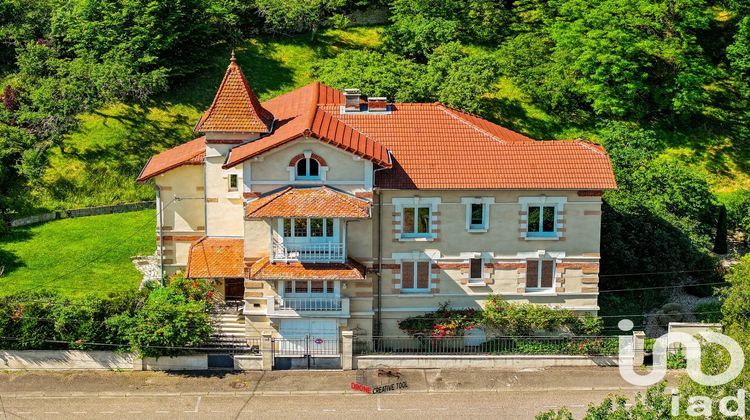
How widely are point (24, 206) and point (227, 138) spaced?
2009 cm

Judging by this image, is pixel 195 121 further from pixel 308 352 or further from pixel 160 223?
pixel 308 352

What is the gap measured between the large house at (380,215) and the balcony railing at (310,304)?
7 cm

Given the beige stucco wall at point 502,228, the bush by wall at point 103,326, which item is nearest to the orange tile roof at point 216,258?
the bush by wall at point 103,326

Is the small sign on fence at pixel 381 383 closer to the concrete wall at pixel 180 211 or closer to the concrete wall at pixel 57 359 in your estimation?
the concrete wall at pixel 57 359

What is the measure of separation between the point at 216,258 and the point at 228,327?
3589 mm

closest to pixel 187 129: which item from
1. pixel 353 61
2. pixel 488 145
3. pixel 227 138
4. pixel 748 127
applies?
pixel 353 61

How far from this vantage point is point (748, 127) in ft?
247

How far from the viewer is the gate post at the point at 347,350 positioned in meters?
47.2

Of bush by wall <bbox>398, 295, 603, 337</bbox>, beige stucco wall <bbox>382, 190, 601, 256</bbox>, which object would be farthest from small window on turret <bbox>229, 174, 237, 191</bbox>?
bush by wall <bbox>398, 295, 603, 337</bbox>

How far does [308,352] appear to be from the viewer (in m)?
48.0

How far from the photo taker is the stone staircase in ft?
160

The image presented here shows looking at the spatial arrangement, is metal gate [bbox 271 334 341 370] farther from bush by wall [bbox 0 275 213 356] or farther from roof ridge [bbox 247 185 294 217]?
roof ridge [bbox 247 185 294 217]

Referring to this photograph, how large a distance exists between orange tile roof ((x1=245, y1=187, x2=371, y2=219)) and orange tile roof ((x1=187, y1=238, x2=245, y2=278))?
4936 mm

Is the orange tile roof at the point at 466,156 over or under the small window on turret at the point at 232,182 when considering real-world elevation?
over
